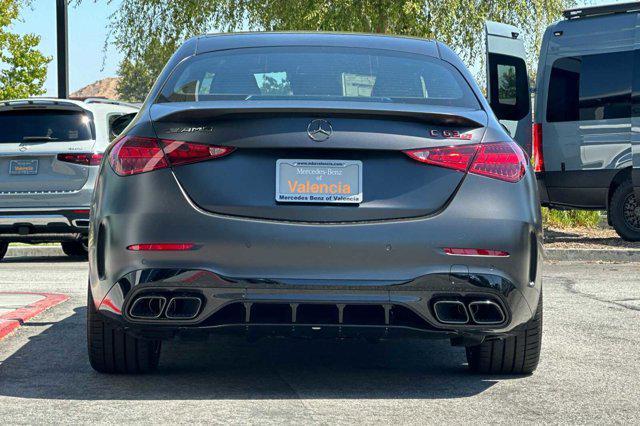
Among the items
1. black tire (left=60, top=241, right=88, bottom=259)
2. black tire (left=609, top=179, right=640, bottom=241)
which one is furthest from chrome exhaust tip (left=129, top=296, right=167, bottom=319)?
black tire (left=609, top=179, right=640, bottom=241)

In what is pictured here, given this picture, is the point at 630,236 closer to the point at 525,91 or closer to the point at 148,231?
the point at 525,91

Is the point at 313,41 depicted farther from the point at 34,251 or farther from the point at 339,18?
the point at 339,18

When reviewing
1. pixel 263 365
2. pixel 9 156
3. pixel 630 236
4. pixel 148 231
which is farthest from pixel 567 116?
pixel 148 231

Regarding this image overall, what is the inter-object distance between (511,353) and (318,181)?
1.46 meters

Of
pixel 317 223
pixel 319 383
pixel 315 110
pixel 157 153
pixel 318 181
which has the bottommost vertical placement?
pixel 319 383

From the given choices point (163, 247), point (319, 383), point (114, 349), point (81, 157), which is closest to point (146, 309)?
point (163, 247)

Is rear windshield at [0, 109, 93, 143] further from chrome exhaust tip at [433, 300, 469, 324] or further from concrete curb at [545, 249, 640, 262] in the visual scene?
chrome exhaust tip at [433, 300, 469, 324]

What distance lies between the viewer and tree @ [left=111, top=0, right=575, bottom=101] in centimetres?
2294

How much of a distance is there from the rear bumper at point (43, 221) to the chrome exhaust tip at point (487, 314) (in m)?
8.97

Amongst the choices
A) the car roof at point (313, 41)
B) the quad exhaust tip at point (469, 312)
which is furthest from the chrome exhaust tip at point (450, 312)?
the car roof at point (313, 41)

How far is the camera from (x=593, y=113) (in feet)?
55.5

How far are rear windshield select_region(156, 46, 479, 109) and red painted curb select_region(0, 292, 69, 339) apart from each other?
7.86 feet

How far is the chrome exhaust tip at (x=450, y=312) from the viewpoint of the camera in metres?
5.59

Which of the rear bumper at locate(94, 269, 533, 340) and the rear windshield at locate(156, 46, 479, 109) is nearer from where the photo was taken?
the rear bumper at locate(94, 269, 533, 340)
